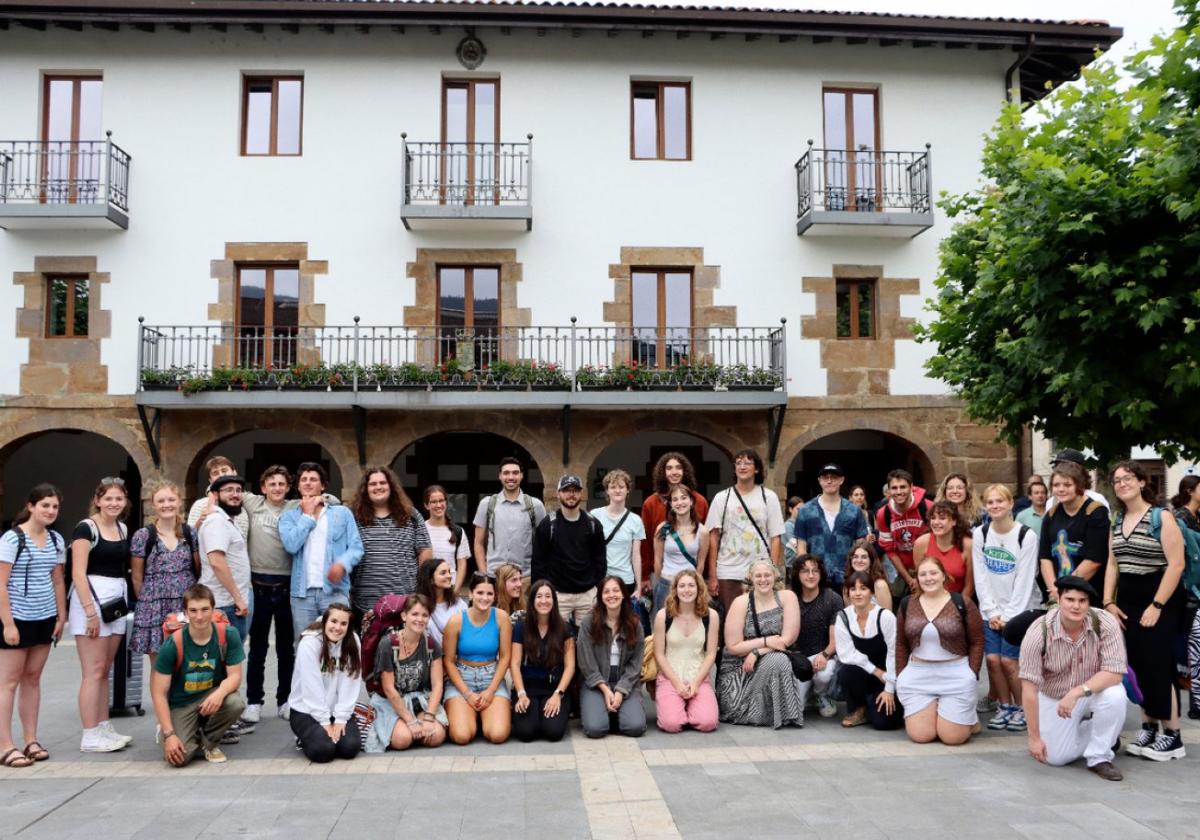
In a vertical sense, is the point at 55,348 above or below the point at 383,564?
above

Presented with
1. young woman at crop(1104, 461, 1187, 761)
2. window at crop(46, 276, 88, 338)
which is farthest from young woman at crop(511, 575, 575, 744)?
window at crop(46, 276, 88, 338)

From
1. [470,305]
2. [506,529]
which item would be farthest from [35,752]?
[470,305]

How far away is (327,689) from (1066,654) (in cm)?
434

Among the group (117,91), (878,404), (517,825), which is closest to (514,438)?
(878,404)

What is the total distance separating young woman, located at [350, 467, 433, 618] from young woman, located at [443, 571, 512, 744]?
62 cm

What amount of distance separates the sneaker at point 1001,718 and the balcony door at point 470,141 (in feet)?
30.8

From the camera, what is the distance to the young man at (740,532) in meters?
7.56

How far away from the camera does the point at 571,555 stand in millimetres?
7312

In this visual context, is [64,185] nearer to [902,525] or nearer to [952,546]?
[902,525]

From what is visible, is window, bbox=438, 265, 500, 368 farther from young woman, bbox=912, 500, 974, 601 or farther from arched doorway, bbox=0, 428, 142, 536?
young woman, bbox=912, 500, 974, 601

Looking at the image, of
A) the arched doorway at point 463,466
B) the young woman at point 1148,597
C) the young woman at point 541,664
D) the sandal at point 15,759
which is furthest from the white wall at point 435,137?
the sandal at point 15,759

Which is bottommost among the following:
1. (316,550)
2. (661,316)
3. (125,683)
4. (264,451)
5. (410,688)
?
(125,683)

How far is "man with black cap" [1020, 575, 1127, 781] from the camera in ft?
18.4

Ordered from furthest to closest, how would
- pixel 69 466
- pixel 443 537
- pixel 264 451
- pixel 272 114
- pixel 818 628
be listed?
pixel 69 466 < pixel 264 451 < pixel 272 114 < pixel 443 537 < pixel 818 628
